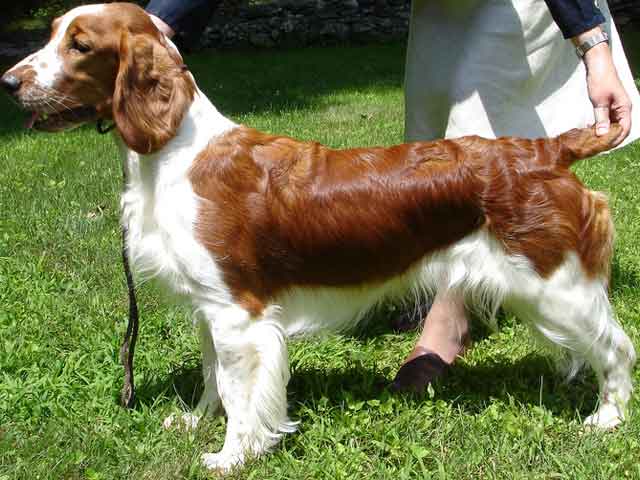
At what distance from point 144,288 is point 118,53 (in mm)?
1721

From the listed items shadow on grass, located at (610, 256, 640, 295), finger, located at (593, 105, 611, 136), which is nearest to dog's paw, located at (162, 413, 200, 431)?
finger, located at (593, 105, 611, 136)

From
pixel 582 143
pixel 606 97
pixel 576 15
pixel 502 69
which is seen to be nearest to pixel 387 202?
pixel 582 143

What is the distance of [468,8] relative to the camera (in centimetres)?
348

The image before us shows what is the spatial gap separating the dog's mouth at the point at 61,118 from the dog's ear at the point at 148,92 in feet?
0.45

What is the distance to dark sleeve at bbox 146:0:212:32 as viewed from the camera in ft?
10.2

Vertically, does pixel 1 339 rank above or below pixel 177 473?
below

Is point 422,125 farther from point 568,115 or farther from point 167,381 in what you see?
point 167,381

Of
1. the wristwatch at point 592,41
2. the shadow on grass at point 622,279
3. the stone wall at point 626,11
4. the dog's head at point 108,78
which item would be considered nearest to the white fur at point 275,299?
the dog's head at point 108,78

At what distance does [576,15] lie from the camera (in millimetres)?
2840

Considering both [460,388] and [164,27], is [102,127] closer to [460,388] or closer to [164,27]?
[164,27]

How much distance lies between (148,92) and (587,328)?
1.81 metres

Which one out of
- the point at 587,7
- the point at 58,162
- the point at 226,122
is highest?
the point at 587,7

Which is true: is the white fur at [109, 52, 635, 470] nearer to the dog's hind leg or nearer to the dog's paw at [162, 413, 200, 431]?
the dog's hind leg


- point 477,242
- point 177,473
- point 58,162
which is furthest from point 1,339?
point 58,162
